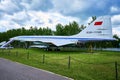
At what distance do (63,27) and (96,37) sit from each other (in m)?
45.0

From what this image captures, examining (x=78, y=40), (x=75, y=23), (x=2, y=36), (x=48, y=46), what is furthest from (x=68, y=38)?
(x=2, y=36)

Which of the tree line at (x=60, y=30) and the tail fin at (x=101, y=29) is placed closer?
the tail fin at (x=101, y=29)

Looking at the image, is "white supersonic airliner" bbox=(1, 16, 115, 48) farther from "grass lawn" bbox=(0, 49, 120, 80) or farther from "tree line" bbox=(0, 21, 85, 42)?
"tree line" bbox=(0, 21, 85, 42)

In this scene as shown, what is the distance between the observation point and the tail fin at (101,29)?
1521 inches

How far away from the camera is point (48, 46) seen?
4412 cm

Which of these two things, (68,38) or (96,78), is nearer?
(96,78)

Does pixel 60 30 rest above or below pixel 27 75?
above

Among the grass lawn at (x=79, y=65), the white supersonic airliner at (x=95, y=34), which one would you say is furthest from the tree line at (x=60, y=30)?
the grass lawn at (x=79, y=65)

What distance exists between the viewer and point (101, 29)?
1543 inches

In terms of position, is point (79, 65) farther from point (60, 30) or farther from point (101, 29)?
point (60, 30)

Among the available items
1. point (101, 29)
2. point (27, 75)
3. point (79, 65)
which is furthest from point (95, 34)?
point (27, 75)

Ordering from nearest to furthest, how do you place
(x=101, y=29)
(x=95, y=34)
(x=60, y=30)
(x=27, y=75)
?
(x=27, y=75) < (x=101, y=29) < (x=95, y=34) < (x=60, y=30)

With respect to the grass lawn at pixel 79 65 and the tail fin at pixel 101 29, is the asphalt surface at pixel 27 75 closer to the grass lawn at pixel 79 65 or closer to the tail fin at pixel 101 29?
the grass lawn at pixel 79 65

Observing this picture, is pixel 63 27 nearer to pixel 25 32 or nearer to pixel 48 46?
pixel 25 32
